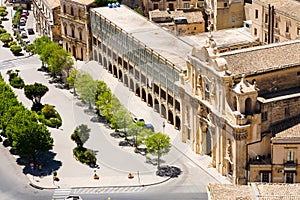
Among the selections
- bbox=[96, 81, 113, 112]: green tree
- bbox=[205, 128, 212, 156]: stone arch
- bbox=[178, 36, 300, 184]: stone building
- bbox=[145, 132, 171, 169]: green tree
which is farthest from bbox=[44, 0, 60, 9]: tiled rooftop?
bbox=[205, 128, 212, 156]: stone arch

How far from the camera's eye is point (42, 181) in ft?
364

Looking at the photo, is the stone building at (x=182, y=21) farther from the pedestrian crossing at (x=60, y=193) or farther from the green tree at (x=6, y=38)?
the pedestrian crossing at (x=60, y=193)

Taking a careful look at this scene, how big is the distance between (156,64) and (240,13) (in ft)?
111

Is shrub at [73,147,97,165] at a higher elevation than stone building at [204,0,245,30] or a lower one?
lower

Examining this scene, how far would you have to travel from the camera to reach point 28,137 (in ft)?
368

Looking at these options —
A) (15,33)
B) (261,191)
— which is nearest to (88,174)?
(261,191)

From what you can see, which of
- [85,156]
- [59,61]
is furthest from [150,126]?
[59,61]

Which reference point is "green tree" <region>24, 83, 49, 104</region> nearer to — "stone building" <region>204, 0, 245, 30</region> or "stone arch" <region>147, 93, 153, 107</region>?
"stone arch" <region>147, 93, 153, 107</region>

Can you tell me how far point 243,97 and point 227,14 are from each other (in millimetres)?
57732

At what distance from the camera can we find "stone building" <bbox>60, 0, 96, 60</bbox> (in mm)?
157250

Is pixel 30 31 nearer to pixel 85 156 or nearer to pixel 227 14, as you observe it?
pixel 227 14

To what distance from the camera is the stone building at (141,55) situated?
4938 inches

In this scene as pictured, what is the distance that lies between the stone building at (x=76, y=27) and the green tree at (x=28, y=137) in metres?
45.9

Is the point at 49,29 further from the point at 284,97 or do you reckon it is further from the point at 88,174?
the point at 284,97
